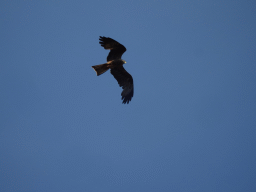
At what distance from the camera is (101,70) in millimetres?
11438

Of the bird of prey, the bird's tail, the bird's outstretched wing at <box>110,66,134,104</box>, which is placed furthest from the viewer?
the bird's outstretched wing at <box>110,66,134,104</box>

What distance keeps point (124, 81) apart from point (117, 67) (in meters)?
0.92

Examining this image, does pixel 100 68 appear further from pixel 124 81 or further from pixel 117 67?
pixel 124 81

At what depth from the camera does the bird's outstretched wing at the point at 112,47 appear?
11.4m

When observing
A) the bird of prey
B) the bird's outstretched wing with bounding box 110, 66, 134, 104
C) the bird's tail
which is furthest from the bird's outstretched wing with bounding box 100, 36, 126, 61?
the bird's outstretched wing with bounding box 110, 66, 134, 104

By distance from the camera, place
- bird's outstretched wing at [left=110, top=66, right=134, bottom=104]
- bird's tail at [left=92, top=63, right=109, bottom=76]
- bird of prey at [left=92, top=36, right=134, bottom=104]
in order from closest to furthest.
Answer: bird's tail at [left=92, top=63, right=109, bottom=76] < bird of prey at [left=92, top=36, right=134, bottom=104] < bird's outstretched wing at [left=110, top=66, right=134, bottom=104]

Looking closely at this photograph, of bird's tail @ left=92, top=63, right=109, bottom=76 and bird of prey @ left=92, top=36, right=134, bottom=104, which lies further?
bird of prey @ left=92, top=36, right=134, bottom=104

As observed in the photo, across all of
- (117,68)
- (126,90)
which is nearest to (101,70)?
(117,68)

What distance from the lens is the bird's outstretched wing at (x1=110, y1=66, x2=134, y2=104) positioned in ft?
40.8

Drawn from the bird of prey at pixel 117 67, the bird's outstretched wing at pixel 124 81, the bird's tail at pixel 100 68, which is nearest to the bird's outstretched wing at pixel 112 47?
the bird of prey at pixel 117 67

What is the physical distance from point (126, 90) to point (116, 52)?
207 cm

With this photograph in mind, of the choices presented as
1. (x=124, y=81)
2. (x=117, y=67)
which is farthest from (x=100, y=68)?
(x=124, y=81)

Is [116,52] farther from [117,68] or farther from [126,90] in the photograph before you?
[126,90]

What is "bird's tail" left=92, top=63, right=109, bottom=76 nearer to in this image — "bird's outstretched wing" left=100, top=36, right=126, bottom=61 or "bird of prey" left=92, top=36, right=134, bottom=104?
"bird of prey" left=92, top=36, right=134, bottom=104
